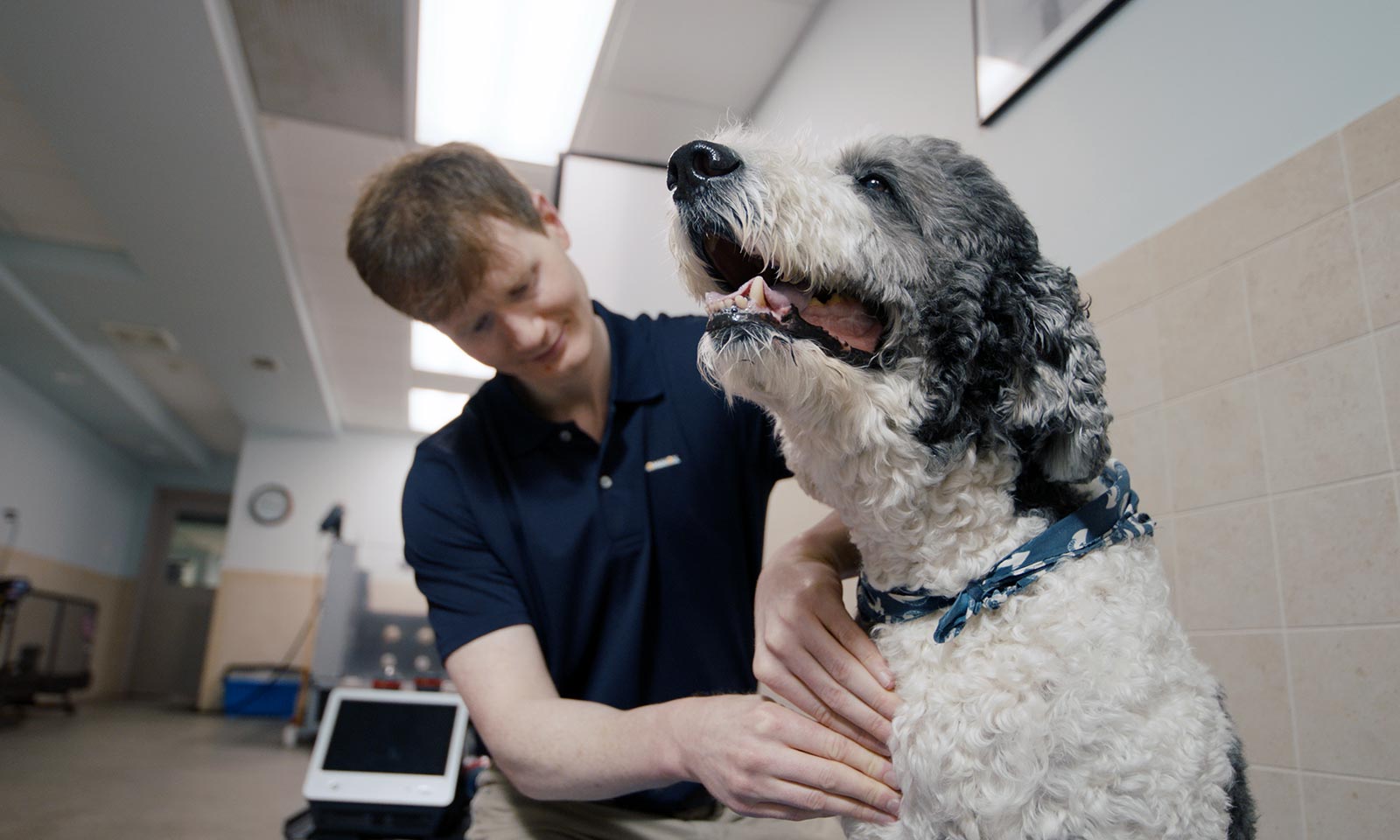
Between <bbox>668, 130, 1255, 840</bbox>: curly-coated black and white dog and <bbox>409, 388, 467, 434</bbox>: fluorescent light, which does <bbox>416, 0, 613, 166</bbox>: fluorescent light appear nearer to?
<bbox>668, 130, 1255, 840</bbox>: curly-coated black and white dog

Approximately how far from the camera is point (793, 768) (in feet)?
2.51

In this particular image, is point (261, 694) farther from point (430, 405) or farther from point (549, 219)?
point (549, 219)

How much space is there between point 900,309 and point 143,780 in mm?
4725

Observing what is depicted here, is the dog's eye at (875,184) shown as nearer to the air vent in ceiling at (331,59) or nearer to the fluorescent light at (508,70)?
the fluorescent light at (508,70)

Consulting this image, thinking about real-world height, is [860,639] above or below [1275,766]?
above

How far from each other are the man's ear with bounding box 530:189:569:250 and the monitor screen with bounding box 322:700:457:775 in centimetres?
148

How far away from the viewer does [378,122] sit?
3408 mm

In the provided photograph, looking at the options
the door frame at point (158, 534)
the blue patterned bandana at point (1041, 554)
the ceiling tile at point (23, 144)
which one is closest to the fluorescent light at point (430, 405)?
the ceiling tile at point (23, 144)

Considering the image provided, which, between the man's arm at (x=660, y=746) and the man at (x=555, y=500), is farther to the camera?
the man at (x=555, y=500)

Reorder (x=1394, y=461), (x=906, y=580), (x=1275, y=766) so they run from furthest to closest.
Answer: (x=1275, y=766), (x=1394, y=461), (x=906, y=580)

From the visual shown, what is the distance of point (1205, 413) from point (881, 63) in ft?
4.54

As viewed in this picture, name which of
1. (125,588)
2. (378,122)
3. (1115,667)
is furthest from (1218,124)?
(125,588)

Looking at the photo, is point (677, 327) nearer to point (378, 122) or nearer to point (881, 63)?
point (881, 63)

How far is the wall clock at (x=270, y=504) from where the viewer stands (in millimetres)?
8539
